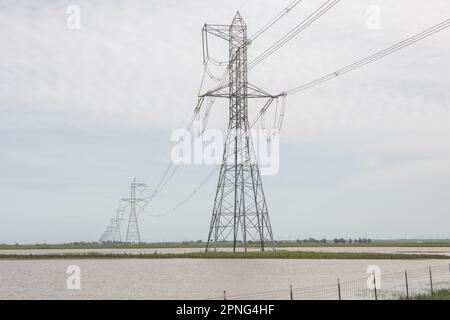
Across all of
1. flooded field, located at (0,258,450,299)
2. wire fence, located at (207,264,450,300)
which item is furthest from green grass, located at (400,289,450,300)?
flooded field, located at (0,258,450,299)

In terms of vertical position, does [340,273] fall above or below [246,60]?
below

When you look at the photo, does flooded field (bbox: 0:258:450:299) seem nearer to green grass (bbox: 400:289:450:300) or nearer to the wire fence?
the wire fence

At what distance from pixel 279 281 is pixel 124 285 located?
460 inches

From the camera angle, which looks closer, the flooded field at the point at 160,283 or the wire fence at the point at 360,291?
the wire fence at the point at 360,291

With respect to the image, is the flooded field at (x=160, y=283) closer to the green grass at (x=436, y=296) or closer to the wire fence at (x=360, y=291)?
the wire fence at (x=360, y=291)

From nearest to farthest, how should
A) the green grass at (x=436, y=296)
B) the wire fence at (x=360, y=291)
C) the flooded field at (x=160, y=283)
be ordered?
the green grass at (x=436, y=296) → the wire fence at (x=360, y=291) → the flooded field at (x=160, y=283)

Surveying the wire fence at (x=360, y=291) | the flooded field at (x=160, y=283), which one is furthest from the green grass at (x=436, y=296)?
the flooded field at (x=160, y=283)

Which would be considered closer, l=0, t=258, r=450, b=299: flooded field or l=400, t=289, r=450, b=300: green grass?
l=400, t=289, r=450, b=300: green grass

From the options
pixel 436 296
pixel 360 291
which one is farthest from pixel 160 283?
pixel 436 296

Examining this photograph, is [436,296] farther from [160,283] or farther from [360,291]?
[160,283]

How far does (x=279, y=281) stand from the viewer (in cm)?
4588
